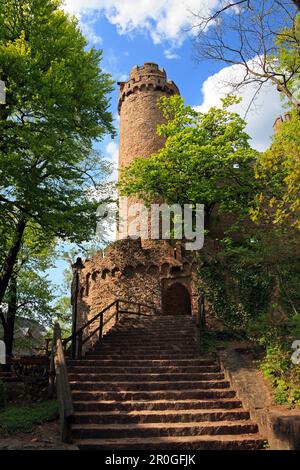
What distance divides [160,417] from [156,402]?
0.52 meters

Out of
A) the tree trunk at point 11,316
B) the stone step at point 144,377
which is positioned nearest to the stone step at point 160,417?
the stone step at point 144,377

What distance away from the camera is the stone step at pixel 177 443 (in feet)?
17.2

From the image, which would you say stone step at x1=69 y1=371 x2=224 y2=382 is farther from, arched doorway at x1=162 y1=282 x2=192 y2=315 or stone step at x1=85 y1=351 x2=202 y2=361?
arched doorway at x1=162 y1=282 x2=192 y2=315

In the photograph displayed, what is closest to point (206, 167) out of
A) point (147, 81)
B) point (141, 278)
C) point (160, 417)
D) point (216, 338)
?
point (141, 278)

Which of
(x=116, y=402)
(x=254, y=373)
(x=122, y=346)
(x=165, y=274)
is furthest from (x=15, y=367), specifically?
(x=165, y=274)

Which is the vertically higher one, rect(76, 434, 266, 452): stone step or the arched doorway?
the arched doorway

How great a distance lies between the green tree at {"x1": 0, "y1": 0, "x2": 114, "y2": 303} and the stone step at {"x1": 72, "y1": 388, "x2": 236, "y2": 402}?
4034 millimetres

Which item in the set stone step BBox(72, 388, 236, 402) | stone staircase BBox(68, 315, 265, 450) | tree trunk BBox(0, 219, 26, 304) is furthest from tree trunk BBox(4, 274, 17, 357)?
stone step BBox(72, 388, 236, 402)

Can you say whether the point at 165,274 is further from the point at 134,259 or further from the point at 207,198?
the point at 207,198

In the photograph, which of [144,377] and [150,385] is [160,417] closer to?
[150,385]

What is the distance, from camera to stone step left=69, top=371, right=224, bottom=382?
8016 millimetres

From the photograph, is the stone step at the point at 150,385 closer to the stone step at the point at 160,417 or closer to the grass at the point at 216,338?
the stone step at the point at 160,417

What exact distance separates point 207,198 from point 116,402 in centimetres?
1100
